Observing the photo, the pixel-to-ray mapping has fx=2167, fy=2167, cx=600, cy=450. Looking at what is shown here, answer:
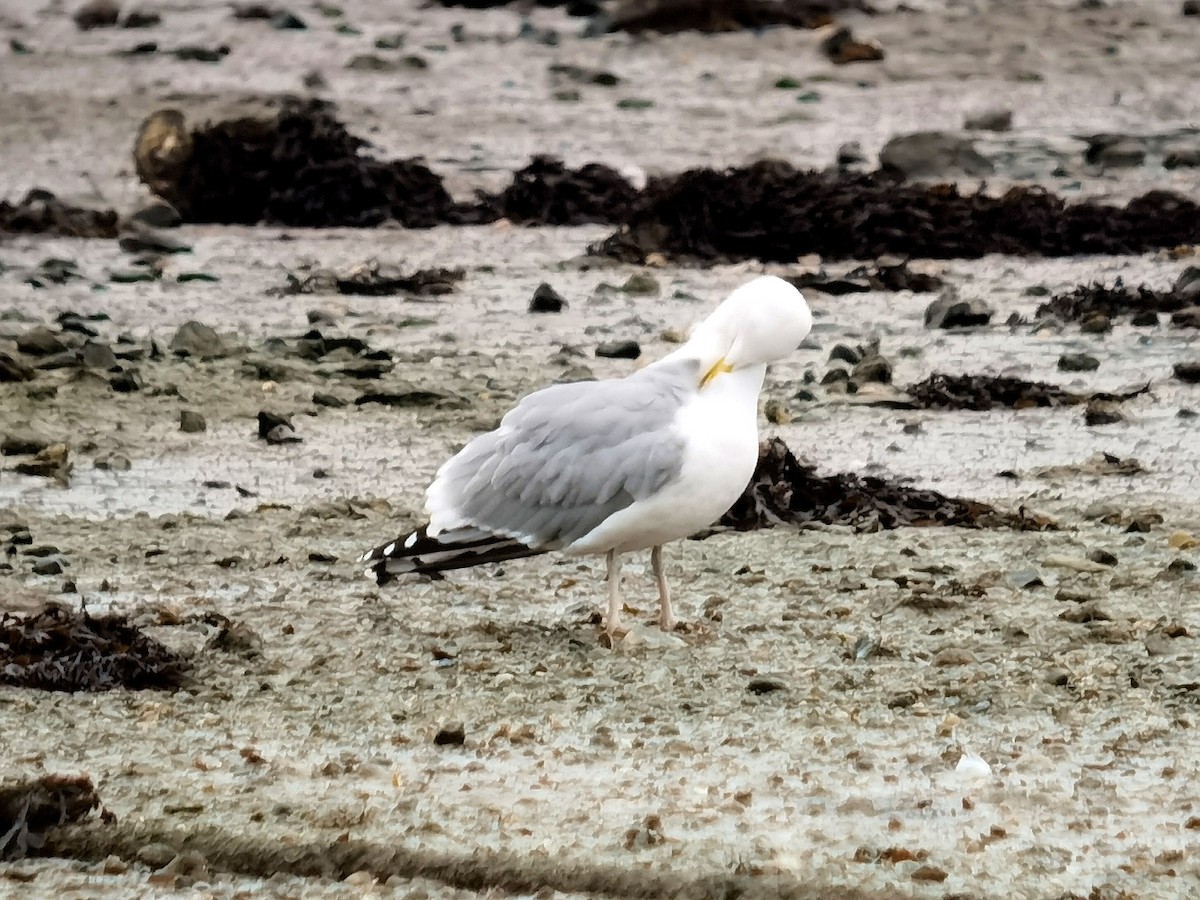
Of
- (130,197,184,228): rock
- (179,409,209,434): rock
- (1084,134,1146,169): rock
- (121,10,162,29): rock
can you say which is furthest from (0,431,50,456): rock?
(121,10,162,29): rock

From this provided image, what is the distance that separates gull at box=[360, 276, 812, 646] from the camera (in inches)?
190

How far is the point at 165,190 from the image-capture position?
485 inches

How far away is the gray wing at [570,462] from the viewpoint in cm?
485

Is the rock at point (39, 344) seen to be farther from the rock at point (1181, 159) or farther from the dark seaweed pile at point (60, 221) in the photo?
the rock at point (1181, 159)

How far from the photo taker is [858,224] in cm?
1095

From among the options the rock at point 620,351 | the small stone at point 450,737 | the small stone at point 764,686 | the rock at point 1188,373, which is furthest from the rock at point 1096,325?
the small stone at point 450,737

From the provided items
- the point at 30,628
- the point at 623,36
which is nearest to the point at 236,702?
the point at 30,628

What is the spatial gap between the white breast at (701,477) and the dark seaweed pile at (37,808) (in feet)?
4.81

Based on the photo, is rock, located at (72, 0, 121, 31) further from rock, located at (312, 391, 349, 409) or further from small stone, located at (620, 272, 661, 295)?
rock, located at (312, 391, 349, 409)

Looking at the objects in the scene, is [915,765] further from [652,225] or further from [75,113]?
[75,113]

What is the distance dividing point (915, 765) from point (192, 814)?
136 cm

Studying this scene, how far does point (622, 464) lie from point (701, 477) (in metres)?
0.19

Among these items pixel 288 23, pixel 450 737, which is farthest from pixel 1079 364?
pixel 288 23

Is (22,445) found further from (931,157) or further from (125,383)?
(931,157)
